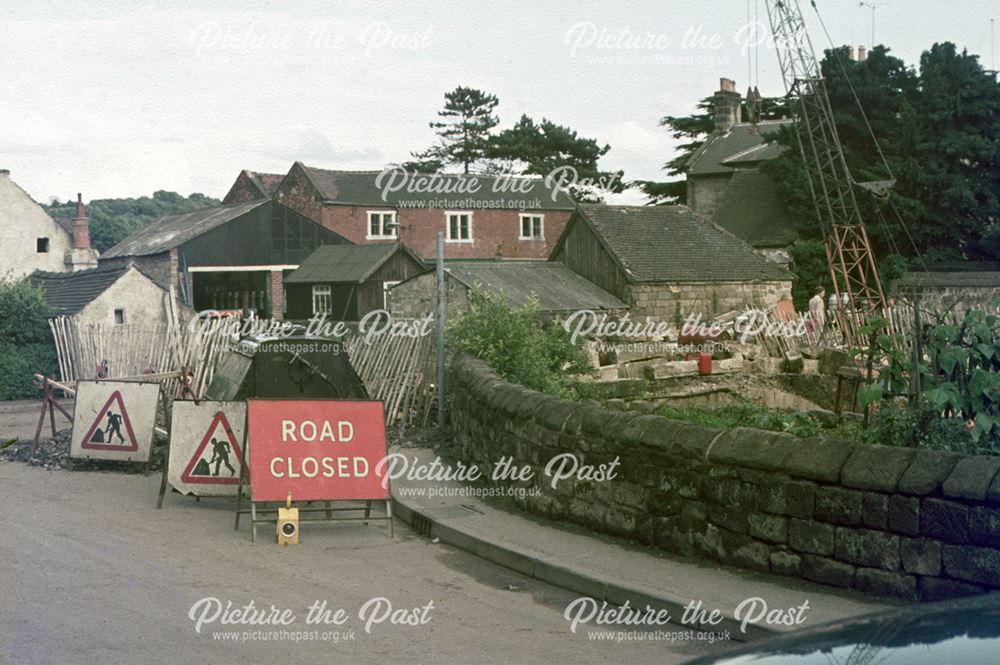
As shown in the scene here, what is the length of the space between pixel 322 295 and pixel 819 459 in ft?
136

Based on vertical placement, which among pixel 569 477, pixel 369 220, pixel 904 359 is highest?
pixel 369 220

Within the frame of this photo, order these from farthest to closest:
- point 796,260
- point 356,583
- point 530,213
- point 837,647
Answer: point 530,213
point 796,260
point 356,583
point 837,647

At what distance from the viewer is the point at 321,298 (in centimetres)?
4766

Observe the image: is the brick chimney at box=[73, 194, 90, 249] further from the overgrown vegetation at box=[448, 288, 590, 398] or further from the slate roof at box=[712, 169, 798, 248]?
the overgrown vegetation at box=[448, 288, 590, 398]

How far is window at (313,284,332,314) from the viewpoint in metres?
47.3

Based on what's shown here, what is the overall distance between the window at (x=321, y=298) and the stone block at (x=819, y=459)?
40629 mm

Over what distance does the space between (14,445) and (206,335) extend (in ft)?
12.7

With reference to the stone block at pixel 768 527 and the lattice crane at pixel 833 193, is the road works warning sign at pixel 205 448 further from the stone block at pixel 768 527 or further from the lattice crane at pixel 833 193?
the lattice crane at pixel 833 193

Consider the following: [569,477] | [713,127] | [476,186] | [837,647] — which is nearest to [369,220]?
[476,186]

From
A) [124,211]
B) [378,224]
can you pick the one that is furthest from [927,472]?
[124,211]

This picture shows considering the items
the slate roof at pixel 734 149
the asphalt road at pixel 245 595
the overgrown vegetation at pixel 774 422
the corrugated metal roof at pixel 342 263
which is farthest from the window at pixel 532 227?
the asphalt road at pixel 245 595

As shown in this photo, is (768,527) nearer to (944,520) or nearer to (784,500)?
(784,500)

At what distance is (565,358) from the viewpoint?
58.6ft

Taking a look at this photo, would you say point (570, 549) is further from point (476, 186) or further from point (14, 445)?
point (476, 186)
